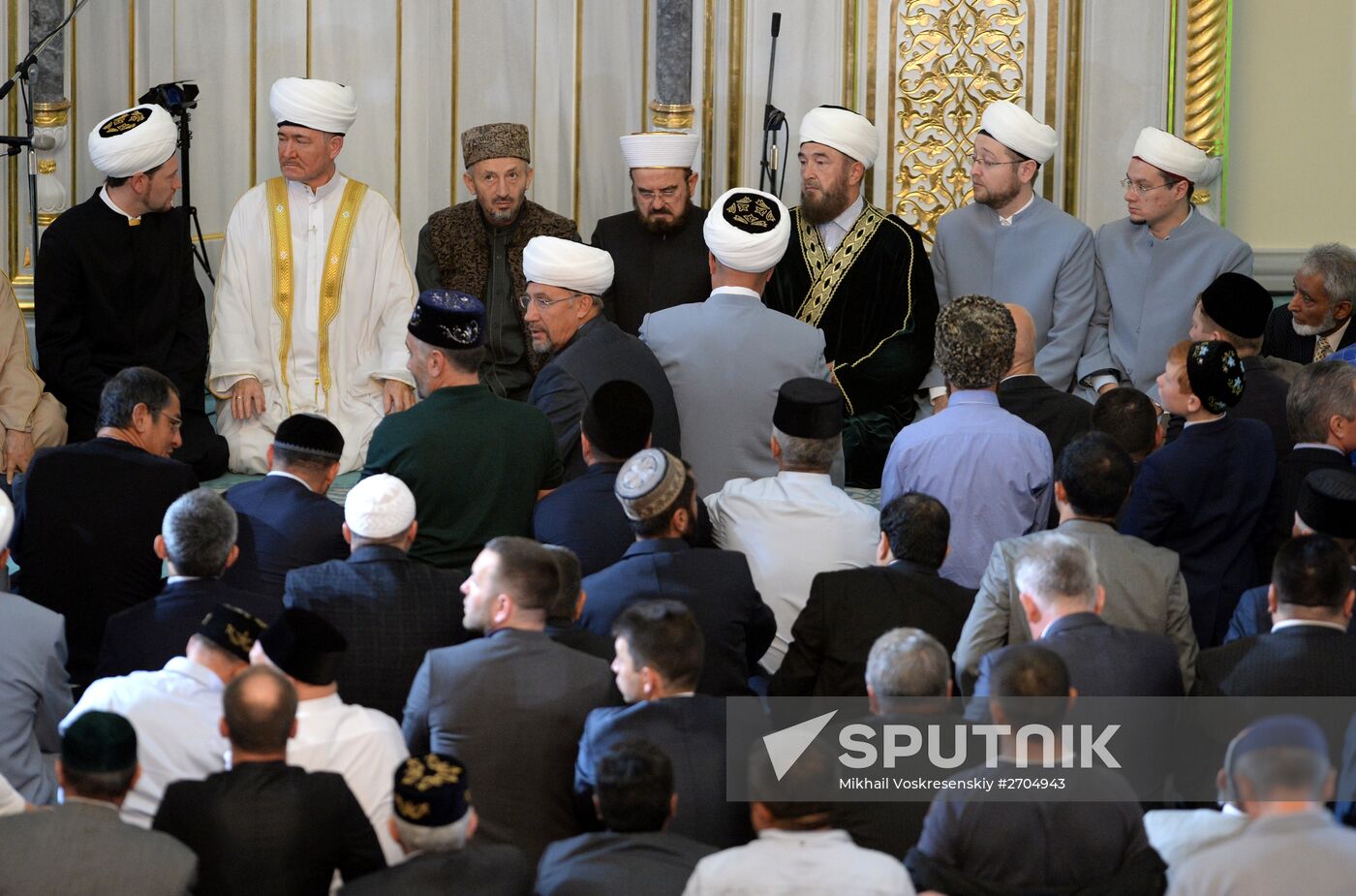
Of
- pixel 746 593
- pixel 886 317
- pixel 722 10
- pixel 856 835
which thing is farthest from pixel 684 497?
pixel 722 10

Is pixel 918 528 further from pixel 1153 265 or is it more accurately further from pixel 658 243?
pixel 658 243

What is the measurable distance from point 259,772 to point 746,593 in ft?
4.43

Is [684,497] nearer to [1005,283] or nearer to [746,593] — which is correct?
[746,593]

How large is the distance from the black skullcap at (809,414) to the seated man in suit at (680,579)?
49 centimetres

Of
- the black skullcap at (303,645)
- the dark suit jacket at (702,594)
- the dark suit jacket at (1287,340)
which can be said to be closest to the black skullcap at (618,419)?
the dark suit jacket at (702,594)

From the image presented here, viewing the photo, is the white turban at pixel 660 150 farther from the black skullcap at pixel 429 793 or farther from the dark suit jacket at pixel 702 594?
the black skullcap at pixel 429 793

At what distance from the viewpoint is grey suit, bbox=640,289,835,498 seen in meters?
5.95

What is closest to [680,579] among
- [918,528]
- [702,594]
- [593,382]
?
[702,594]

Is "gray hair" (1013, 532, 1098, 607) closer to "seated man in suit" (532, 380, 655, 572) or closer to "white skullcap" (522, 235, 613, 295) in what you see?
"seated man in suit" (532, 380, 655, 572)

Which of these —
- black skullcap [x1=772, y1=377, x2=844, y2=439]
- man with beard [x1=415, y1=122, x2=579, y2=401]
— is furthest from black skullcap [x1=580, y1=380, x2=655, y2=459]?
man with beard [x1=415, y1=122, x2=579, y2=401]

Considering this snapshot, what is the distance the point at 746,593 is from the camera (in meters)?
4.55

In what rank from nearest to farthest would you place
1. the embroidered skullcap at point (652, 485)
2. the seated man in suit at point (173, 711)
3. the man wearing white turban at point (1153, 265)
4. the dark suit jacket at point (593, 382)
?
the seated man in suit at point (173, 711)
the embroidered skullcap at point (652, 485)
the dark suit jacket at point (593, 382)
the man wearing white turban at point (1153, 265)

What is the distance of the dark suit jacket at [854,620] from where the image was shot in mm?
4418

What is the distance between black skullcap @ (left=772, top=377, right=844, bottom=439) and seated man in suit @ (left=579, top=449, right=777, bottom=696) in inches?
19.3
